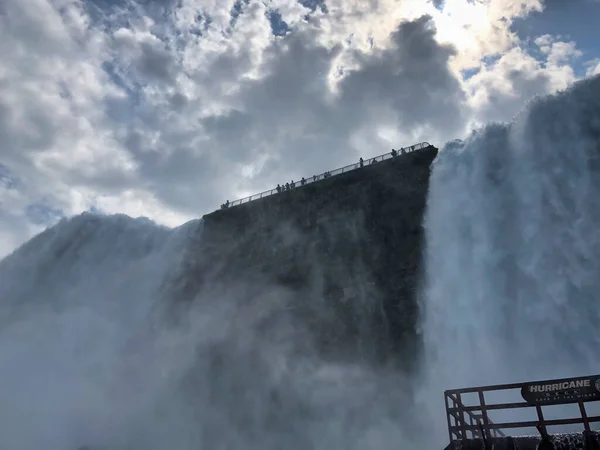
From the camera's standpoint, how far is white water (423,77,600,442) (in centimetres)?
1872

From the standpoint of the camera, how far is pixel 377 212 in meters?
28.6

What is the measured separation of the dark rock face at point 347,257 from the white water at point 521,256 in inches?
86.2

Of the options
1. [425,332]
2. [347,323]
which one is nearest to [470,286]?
[425,332]

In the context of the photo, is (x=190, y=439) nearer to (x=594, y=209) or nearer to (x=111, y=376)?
(x=111, y=376)

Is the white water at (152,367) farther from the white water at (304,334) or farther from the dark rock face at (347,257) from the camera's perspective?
the dark rock face at (347,257)

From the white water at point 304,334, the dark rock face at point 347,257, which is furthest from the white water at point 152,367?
the dark rock face at point 347,257

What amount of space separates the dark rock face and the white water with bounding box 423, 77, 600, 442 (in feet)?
7.18

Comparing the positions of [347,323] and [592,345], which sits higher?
[347,323]

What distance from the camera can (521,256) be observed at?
20.5m

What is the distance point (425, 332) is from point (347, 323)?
5195mm

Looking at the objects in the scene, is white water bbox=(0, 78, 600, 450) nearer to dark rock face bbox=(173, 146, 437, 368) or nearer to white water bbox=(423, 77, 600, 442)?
white water bbox=(423, 77, 600, 442)

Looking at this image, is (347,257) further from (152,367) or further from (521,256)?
(152,367)

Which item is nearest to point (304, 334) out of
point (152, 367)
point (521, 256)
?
point (152, 367)

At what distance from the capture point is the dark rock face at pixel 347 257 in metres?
26.4
